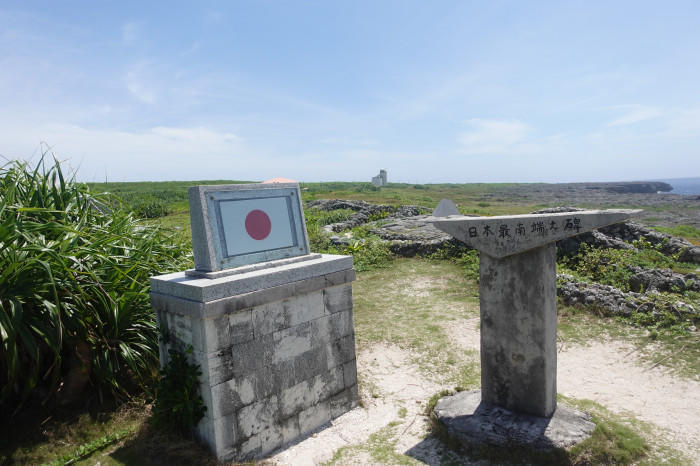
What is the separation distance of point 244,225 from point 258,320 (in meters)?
0.99

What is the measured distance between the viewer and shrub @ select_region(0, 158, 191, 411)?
4309mm

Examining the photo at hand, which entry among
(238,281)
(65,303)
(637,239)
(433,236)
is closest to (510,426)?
(238,281)

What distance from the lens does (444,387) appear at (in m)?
5.95

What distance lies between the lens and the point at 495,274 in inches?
187

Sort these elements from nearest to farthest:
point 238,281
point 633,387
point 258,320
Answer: point 238,281 → point 258,320 → point 633,387

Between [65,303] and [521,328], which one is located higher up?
[65,303]

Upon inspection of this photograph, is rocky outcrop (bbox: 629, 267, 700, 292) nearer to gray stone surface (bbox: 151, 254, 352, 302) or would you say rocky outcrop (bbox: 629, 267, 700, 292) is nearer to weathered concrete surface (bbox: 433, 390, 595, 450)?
weathered concrete surface (bbox: 433, 390, 595, 450)

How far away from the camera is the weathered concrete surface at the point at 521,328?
14.9 feet

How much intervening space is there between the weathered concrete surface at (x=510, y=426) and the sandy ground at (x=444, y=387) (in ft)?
1.00

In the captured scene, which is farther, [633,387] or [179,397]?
[633,387]

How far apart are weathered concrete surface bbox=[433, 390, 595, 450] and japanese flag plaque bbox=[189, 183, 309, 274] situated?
245 cm

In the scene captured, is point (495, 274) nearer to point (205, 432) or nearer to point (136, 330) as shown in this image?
point (205, 432)

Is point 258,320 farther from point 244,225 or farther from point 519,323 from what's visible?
point 519,323

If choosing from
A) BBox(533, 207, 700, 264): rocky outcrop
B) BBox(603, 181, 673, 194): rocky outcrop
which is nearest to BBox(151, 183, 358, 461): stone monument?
BBox(533, 207, 700, 264): rocky outcrop
